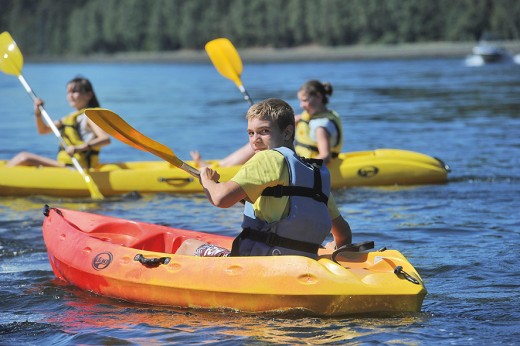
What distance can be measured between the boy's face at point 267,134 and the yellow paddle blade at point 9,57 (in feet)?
19.3

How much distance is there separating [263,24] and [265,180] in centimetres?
8217

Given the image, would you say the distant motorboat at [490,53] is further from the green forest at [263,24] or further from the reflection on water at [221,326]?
the reflection on water at [221,326]

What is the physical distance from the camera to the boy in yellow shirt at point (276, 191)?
14.8 feet

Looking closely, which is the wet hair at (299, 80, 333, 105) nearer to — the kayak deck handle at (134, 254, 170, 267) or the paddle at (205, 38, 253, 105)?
the paddle at (205, 38, 253, 105)

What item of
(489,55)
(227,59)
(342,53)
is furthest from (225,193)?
(342,53)

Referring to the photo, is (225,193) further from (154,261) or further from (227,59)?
(227,59)

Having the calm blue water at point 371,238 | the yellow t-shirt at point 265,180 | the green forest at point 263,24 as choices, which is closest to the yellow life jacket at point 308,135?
the calm blue water at point 371,238

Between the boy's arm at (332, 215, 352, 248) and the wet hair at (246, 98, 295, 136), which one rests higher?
the wet hair at (246, 98, 295, 136)

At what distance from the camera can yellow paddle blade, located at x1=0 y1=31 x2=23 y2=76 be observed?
999 cm

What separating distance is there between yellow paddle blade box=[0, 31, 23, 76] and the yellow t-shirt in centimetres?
594

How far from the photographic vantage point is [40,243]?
7121 millimetres

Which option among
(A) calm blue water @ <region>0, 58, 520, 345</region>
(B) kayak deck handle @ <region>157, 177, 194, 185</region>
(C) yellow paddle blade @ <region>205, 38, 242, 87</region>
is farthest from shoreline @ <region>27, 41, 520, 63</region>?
(B) kayak deck handle @ <region>157, 177, 194, 185</region>

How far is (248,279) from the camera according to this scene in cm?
473

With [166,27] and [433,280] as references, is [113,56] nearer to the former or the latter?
[166,27]
